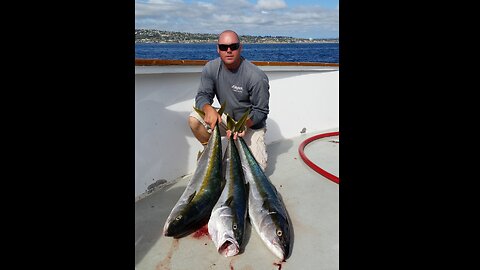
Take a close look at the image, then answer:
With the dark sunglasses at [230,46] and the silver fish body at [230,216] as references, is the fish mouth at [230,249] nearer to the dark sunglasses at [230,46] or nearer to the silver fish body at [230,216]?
the silver fish body at [230,216]

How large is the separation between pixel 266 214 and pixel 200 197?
1.71ft

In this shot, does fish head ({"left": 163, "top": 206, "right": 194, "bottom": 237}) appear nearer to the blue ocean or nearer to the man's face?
the man's face

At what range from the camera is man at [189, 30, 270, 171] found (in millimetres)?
3311

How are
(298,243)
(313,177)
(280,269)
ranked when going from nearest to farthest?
1. (280,269)
2. (298,243)
3. (313,177)

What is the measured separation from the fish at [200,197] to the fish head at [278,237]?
19.5 inches

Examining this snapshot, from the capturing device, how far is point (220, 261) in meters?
2.12

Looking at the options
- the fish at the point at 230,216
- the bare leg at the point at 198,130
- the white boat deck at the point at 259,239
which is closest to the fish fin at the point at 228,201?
the fish at the point at 230,216

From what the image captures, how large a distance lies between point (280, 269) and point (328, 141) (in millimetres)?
3083

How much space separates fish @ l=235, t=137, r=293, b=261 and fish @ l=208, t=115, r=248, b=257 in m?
0.07

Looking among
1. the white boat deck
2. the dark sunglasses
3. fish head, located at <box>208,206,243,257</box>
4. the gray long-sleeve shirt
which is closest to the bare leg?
the gray long-sleeve shirt

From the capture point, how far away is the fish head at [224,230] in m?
2.17
